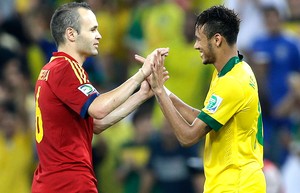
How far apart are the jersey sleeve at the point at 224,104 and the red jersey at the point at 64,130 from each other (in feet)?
2.74

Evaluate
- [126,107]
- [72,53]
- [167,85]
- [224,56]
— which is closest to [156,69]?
[126,107]

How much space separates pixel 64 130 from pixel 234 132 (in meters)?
1.22

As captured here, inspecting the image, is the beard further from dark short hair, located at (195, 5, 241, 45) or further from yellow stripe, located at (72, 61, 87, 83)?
yellow stripe, located at (72, 61, 87, 83)

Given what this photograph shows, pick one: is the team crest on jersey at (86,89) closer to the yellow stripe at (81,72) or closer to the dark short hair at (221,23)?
the yellow stripe at (81,72)

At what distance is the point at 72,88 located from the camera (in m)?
7.80

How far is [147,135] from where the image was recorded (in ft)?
42.2

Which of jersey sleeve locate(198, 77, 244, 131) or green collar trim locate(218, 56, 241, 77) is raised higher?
green collar trim locate(218, 56, 241, 77)

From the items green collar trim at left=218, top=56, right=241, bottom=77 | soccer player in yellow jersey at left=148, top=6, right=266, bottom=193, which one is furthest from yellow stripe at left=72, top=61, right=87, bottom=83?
green collar trim at left=218, top=56, right=241, bottom=77

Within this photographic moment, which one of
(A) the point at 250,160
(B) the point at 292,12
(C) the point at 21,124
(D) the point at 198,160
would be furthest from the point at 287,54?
(A) the point at 250,160

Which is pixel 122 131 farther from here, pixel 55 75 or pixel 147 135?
pixel 55 75

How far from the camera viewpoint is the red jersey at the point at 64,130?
307 inches

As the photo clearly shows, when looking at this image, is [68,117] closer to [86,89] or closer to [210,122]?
[86,89]

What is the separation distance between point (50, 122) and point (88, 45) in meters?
0.66

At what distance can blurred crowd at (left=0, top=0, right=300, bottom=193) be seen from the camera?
12.6 m
